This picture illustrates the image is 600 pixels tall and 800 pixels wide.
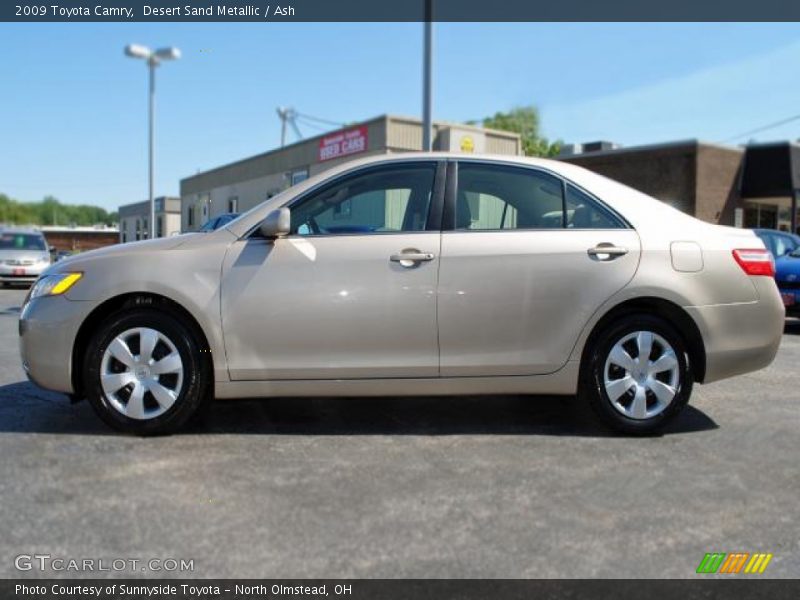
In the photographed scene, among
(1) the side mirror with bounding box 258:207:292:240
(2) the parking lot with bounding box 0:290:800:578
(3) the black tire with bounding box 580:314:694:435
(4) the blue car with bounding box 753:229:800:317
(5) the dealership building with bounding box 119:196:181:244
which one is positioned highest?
(5) the dealership building with bounding box 119:196:181:244

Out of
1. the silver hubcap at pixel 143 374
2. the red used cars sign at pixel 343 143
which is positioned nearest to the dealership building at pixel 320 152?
the red used cars sign at pixel 343 143

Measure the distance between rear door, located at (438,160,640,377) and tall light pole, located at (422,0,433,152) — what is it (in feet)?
25.3

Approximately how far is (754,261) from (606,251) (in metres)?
0.99

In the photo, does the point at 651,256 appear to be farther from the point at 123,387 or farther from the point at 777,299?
the point at 123,387

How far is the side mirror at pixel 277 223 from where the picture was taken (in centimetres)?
399

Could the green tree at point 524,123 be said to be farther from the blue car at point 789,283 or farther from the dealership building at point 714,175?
the blue car at point 789,283

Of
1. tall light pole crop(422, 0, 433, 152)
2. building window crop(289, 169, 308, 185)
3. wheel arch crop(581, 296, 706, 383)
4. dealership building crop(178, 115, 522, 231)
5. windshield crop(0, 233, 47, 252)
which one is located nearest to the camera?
wheel arch crop(581, 296, 706, 383)

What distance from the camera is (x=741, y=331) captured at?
4.31 metres

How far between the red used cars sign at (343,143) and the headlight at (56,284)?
20.8 metres

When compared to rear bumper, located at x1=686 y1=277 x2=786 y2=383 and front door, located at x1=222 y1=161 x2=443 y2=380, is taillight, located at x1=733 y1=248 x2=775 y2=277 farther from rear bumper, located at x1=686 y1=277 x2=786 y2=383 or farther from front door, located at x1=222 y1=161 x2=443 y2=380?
front door, located at x1=222 y1=161 x2=443 y2=380

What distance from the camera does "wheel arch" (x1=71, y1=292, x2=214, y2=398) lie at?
408 cm

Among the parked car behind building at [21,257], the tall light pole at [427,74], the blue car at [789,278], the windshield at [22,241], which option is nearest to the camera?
the blue car at [789,278]

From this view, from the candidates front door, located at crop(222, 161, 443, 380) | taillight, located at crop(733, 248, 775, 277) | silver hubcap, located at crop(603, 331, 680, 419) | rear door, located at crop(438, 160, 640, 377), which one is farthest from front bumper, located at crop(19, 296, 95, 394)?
taillight, located at crop(733, 248, 775, 277)
